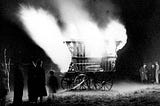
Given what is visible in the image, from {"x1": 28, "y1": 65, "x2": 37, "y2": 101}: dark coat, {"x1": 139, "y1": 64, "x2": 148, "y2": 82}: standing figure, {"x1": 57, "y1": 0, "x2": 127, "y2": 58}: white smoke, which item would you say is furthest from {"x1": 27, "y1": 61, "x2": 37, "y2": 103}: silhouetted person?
{"x1": 139, "y1": 64, "x2": 148, "y2": 82}: standing figure

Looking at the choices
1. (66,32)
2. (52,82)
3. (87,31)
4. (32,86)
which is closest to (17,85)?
(32,86)

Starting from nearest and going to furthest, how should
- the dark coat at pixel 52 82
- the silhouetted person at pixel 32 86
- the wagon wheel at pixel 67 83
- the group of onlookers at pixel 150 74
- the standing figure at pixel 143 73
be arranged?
the silhouetted person at pixel 32 86 → the dark coat at pixel 52 82 → the wagon wheel at pixel 67 83 → the group of onlookers at pixel 150 74 → the standing figure at pixel 143 73

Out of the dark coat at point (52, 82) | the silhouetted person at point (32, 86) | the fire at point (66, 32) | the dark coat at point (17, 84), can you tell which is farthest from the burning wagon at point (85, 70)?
the dark coat at point (17, 84)

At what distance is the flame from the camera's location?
13.7 m

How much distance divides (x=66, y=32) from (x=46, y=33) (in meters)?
1.08

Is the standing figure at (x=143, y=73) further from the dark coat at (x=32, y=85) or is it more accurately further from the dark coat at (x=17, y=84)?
the dark coat at (x=17, y=84)

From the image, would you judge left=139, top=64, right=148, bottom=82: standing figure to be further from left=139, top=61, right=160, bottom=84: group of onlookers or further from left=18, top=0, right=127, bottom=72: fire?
left=18, top=0, right=127, bottom=72: fire

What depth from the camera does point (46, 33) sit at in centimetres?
1423

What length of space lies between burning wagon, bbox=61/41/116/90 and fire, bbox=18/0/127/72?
1.03ft

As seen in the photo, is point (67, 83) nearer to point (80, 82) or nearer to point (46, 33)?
point (80, 82)

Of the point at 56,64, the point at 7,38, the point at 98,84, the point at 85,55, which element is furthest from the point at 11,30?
the point at 98,84

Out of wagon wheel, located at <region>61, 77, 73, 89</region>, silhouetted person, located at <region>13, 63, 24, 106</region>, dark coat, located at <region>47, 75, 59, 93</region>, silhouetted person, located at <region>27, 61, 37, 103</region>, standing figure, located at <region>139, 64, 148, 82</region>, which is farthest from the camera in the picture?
standing figure, located at <region>139, 64, 148, 82</region>

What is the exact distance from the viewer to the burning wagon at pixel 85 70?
13.2 m

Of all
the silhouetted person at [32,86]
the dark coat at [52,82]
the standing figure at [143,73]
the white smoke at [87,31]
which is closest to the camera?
the silhouetted person at [32,86]
